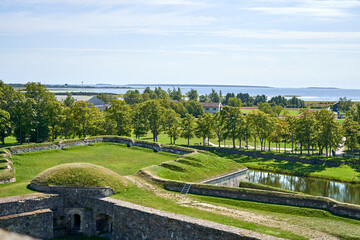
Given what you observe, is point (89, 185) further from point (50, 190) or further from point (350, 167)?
point (350, 167)

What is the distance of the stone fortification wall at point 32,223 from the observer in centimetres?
2405

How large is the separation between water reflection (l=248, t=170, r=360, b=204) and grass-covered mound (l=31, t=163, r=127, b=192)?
2898 cm

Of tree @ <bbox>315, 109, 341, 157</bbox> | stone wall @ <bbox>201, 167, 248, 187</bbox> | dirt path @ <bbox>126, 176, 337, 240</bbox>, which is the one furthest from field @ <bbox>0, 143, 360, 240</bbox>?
tree @ <bbox>315, 109, 341, 157</bbox>

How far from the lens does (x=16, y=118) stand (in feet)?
193

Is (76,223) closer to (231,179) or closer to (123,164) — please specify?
(123,164)

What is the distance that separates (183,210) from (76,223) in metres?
9.38

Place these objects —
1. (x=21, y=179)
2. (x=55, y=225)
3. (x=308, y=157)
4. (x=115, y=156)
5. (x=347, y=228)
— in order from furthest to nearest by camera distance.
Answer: (x=308, y=157)
(x=115, y=156)
(x=21, y=179)
(x=55, y=225)
(x=347, y=228)

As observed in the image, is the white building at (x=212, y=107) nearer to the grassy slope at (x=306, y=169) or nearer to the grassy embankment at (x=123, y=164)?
the grassy slope at (x=306, y=169)

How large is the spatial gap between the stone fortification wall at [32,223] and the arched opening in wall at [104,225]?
3.53 m

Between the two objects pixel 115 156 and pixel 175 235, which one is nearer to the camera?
pixel 175 235

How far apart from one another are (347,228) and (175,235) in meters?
11.3

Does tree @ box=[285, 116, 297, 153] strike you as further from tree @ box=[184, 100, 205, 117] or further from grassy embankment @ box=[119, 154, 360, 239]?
tree @ box=[184, 100, 205, 117]

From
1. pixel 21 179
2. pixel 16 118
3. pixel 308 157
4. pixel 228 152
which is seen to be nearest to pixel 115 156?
pixel 21 179

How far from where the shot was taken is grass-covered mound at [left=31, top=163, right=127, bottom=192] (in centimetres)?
2789
